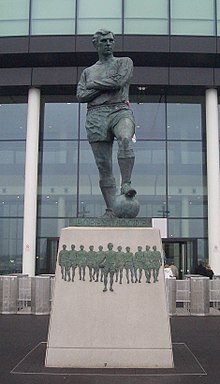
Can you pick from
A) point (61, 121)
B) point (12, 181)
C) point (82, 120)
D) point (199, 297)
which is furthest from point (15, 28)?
point (199, 297)

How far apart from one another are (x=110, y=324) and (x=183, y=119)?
18.3 metres

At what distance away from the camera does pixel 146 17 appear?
21.9m

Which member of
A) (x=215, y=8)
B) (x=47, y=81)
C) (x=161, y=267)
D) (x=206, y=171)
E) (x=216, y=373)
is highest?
(x=215, y=8)

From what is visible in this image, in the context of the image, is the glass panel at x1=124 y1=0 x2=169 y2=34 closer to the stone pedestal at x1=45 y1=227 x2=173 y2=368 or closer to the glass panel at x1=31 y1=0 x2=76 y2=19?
the glass panel at x1=31 y1=0 x2=76 y2=19

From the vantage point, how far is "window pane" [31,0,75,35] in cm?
2188

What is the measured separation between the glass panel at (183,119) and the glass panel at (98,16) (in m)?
4.47

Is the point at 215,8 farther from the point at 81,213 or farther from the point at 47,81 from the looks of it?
the point at 81,213

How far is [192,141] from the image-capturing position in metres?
23.8

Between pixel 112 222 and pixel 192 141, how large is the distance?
56.6 ft

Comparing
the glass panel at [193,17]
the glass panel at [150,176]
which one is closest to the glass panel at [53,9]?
the glass panel at [193,17]

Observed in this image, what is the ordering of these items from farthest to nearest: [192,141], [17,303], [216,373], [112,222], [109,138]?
[192,141] < [17,303] < [109,138] < [112,222] < [216,373]

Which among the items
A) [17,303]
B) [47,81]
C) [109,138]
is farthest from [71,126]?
[109,138]

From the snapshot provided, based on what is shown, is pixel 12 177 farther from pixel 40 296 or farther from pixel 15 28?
pixel 40 296

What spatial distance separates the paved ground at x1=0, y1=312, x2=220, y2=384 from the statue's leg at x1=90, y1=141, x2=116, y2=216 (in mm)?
2427
